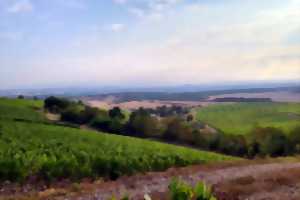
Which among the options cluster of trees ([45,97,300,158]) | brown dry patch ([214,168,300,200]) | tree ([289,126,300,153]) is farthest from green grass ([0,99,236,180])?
cluster of trees ([45,97,300,158])

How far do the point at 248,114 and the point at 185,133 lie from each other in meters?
Result: 59.0

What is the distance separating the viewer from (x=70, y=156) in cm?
3095

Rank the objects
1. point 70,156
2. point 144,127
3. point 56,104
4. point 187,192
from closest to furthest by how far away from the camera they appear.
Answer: point 187,192 → point 70,156 → point 144,127 → point 56,104

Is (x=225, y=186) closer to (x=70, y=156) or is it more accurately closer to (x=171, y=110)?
(x=70, y=156)

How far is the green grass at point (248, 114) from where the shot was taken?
103 m

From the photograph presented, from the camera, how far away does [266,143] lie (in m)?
61.0

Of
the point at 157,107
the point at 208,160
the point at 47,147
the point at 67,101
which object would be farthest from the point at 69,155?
the point at 157,107

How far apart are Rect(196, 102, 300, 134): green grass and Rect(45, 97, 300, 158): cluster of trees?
2952 cm

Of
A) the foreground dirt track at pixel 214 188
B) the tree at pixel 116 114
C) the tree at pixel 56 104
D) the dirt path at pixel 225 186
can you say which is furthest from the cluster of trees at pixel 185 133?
the foreground dirt track at pixel 214 188

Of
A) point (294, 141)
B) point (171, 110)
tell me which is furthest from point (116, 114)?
point (171, 110)

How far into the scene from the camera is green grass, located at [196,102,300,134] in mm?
102688

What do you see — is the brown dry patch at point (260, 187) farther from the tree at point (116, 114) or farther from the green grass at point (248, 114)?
the green grass at point (248, 114)

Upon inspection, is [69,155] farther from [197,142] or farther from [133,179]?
[197,142]

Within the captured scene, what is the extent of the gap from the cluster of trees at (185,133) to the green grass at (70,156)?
21631mm
